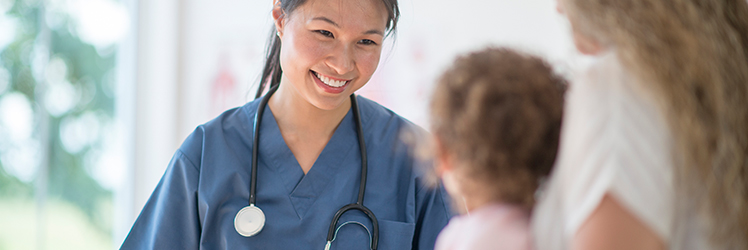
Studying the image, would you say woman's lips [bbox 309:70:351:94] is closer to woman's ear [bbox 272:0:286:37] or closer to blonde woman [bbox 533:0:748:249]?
woman's ear [bbox 272:0:286:37]

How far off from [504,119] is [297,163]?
32.0 inches

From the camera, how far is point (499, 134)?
668 mm

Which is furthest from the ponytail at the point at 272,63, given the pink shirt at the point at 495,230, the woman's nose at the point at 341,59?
the pink shirt at the point at 495,230

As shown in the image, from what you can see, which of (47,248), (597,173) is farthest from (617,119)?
(47,248)

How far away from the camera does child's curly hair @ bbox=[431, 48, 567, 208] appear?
67cm

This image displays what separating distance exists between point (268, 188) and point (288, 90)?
0.28m

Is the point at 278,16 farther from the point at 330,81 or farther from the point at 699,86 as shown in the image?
the point at 699,86

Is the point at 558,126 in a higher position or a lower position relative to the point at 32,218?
higher

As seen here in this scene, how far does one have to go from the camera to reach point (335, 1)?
127 centimetres

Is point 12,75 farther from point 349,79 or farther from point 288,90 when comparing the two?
point 349,79

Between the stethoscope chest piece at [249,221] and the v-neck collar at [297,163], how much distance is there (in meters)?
0.10

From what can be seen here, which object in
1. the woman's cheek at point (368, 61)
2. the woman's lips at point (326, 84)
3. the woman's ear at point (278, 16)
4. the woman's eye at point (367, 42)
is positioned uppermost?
the woman's ear at point (278, 16)

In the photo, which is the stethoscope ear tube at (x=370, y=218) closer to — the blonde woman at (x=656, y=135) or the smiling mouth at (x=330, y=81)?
the smiling mouth at (x=330, y=81)

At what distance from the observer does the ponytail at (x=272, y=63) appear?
1539mm
